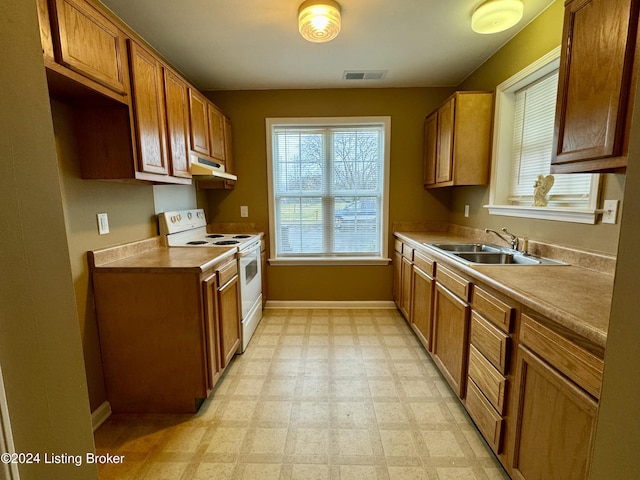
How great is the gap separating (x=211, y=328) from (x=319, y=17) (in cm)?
202

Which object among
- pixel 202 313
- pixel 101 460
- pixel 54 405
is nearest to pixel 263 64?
pixel 202 313

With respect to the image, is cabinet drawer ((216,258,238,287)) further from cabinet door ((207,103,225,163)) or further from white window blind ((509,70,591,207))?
white window blind ((509,70,591,207))

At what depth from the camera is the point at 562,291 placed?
1.18 metres

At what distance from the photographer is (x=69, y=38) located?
1218mm

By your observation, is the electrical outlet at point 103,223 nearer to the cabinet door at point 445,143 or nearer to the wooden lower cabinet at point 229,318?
the wooden lower cabinet at point 229,318

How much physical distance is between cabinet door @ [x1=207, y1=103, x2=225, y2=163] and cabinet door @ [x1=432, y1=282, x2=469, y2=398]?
7.52ft

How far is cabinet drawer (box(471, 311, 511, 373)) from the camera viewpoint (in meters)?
1.28

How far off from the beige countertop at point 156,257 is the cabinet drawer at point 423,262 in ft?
4.96

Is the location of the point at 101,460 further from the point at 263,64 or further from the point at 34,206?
the point at 263,64

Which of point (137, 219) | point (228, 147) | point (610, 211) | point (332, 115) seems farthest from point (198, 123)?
point (610, 211)

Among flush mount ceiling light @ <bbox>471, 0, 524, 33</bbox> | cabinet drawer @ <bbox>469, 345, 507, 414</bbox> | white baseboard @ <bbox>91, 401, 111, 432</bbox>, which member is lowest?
white baseboard @ <bbox>91, 401, 111, 432</bbox>

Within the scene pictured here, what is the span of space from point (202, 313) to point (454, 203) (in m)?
2.79

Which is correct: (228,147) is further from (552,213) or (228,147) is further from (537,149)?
(552,213)

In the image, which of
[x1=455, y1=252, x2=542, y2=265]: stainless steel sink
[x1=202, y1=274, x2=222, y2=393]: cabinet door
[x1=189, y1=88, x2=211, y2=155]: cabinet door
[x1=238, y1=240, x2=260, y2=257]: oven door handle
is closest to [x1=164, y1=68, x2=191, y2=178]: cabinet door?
[x1=189, y1=88, x2=211, y2=155]: cabinet door
